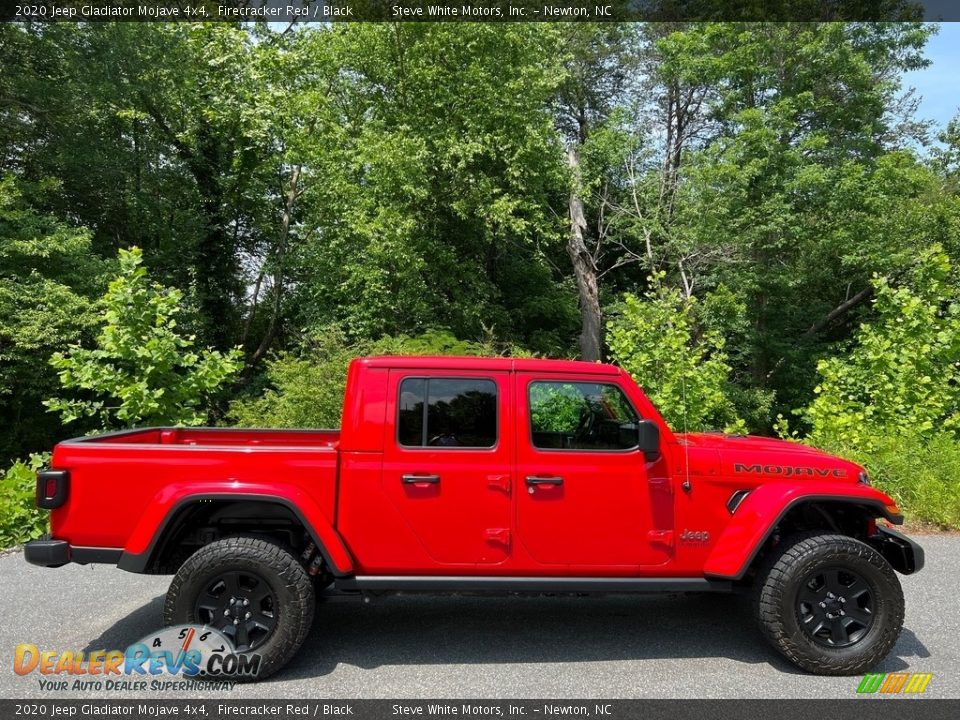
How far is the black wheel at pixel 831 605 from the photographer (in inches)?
156

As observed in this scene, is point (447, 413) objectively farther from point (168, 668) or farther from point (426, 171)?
point (426, 171)

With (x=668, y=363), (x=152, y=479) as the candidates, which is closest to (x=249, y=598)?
(x=152, y=479)

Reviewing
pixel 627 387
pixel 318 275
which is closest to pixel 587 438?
pixel 627 387

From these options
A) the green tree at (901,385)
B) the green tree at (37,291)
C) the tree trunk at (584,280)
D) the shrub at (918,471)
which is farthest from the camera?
the tree trunk at (584,280)

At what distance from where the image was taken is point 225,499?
393 cm

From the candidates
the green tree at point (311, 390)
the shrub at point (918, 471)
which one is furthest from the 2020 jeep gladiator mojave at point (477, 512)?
the green tree at point (311, 390)

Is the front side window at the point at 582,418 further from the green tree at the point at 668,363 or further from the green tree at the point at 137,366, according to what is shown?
the green tree at the point at 137,366

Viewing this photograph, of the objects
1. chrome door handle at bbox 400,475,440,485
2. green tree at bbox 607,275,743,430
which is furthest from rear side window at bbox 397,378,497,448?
green tree at bbox 607,275,743,430

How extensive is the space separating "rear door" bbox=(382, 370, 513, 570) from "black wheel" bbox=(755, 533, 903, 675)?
5.05ft

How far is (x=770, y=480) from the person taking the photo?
13.8ft

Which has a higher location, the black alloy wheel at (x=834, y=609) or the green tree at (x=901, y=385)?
the green tree at (x=901, y=385)

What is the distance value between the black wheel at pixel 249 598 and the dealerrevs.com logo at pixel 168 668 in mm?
52

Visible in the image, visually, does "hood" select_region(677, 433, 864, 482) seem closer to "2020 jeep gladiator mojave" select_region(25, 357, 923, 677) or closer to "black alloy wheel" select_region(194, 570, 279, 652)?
"2020 jeep gladiator mojave" select_region(25, 357, 923, 677)

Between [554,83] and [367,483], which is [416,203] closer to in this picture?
[554,83]
